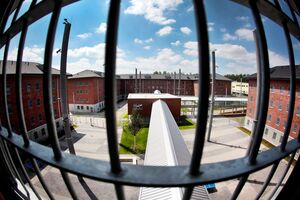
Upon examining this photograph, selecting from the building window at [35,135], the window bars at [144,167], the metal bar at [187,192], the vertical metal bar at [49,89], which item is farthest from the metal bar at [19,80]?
the building window at [35,135]

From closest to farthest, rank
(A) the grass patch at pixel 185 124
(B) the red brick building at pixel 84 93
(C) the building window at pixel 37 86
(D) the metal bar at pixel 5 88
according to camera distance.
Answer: (D) the metal bar at pixel 5 88 < (C) the building window at pixel 37 86 < (A) the grass patch at pixel 185 124 < (B) the red brick building at pixel 84 93

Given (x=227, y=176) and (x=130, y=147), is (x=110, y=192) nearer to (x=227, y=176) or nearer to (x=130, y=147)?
(x=130, y=147)

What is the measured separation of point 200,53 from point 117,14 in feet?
2.40

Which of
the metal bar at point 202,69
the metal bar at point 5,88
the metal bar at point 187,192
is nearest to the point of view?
the metal bar at point 202,69

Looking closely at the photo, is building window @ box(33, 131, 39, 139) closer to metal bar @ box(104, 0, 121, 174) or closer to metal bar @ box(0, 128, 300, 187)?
metal bar @ box(0, 128, 300, 187)

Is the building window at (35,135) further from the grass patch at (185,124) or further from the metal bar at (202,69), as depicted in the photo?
the metal bar at (202,69)

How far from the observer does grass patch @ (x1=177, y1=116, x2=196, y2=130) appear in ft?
98.9

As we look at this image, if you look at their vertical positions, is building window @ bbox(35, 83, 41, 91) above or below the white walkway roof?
above

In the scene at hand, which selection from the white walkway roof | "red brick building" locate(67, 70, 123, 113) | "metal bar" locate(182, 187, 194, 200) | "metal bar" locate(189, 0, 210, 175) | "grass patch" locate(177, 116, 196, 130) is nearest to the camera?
"metal bar" locate(189, 0, 210, 175)

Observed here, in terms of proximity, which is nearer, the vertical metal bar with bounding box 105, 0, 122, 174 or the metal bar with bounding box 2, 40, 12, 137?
the vertical metal bar with bounding box 105, 0, 122, 174

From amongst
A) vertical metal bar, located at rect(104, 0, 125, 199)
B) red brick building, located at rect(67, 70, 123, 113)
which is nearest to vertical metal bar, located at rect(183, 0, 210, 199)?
vertical metal bar, located at rect(104, 0, 125, 199)

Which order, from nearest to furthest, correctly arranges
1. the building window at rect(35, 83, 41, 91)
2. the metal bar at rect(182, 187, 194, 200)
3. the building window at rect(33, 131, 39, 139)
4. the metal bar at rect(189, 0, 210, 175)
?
1. the metal bar at rect(189, 0, 210, 175)
2. the metal bar at rect(182, 187, 194, 200)
3. the building window at rect(33, 131, 39, 139)
4. the building window at rect(35, 83, 41, 91)

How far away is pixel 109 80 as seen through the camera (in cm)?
137

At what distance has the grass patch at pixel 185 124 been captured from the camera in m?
30.2
